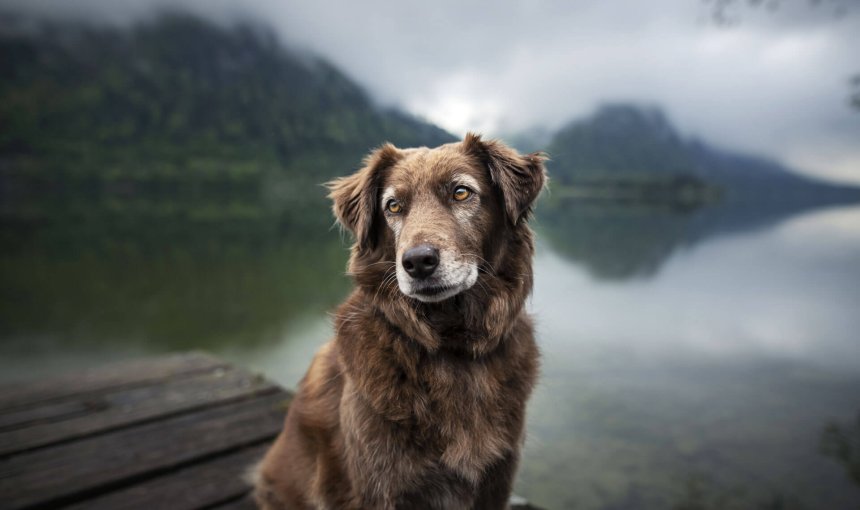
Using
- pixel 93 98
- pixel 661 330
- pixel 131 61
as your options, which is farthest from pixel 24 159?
pixel 661 330

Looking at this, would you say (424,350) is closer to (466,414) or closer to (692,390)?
(466,414)

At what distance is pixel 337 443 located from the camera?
2623 mm

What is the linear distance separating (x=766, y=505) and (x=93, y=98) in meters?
192

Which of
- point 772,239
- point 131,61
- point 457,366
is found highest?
point 131,61

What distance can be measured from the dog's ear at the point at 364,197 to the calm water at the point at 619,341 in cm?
59

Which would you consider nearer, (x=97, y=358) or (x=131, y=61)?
(x=97, y=358)

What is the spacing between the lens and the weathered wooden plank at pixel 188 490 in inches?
131

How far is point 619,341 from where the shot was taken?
1341 centimetres

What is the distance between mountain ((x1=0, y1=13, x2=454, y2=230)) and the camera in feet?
287

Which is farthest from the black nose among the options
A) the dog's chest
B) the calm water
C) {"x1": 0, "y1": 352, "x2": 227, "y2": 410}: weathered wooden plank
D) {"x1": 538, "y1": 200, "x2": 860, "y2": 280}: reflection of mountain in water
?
{"x1": 538, "y1": 200, "x2": 860, "y2": 280}: reflection of mountain in water

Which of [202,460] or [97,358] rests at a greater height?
[202,460]

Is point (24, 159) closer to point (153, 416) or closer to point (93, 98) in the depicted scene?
point (93, 98)

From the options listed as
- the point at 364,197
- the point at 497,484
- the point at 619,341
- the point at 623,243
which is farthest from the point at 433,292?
the point at 623,243

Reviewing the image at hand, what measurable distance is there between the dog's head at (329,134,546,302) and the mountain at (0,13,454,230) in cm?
6388
